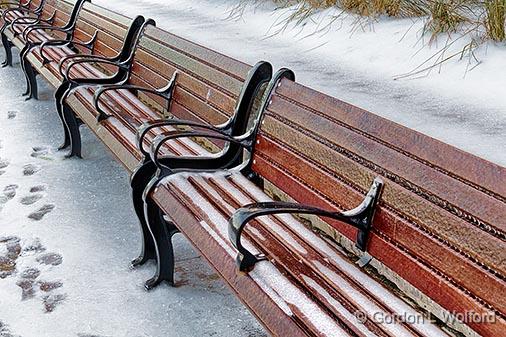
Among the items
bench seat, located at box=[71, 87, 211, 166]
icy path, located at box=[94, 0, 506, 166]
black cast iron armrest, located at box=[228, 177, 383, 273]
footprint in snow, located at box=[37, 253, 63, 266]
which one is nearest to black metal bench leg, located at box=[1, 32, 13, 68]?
icy path, located at box=[94, 0, 506, 166]

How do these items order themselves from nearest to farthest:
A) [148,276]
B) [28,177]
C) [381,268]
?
[381,268], [148,276], [28,177]

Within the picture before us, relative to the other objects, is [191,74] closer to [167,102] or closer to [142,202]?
[167,102]

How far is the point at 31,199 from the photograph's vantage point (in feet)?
13.1

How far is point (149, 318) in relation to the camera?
2.77 metres

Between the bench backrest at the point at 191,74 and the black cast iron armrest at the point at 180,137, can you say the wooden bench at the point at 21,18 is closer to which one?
the bench backrest at the point at 191,74

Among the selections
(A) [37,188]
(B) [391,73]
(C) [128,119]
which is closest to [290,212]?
(C) [128,119]

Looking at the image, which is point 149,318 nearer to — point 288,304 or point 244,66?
point 288,304

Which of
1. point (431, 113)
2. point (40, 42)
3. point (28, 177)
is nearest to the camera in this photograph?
point (431, 113)

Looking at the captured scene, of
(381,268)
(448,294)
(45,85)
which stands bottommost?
(45,85)

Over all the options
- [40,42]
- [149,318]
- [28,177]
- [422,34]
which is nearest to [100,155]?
[28,177]

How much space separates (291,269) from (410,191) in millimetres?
445

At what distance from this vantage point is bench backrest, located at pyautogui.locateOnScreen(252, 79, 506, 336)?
1.68 metres

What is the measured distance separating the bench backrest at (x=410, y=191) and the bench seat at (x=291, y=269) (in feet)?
0.38

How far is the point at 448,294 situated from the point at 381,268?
2.77 feet
